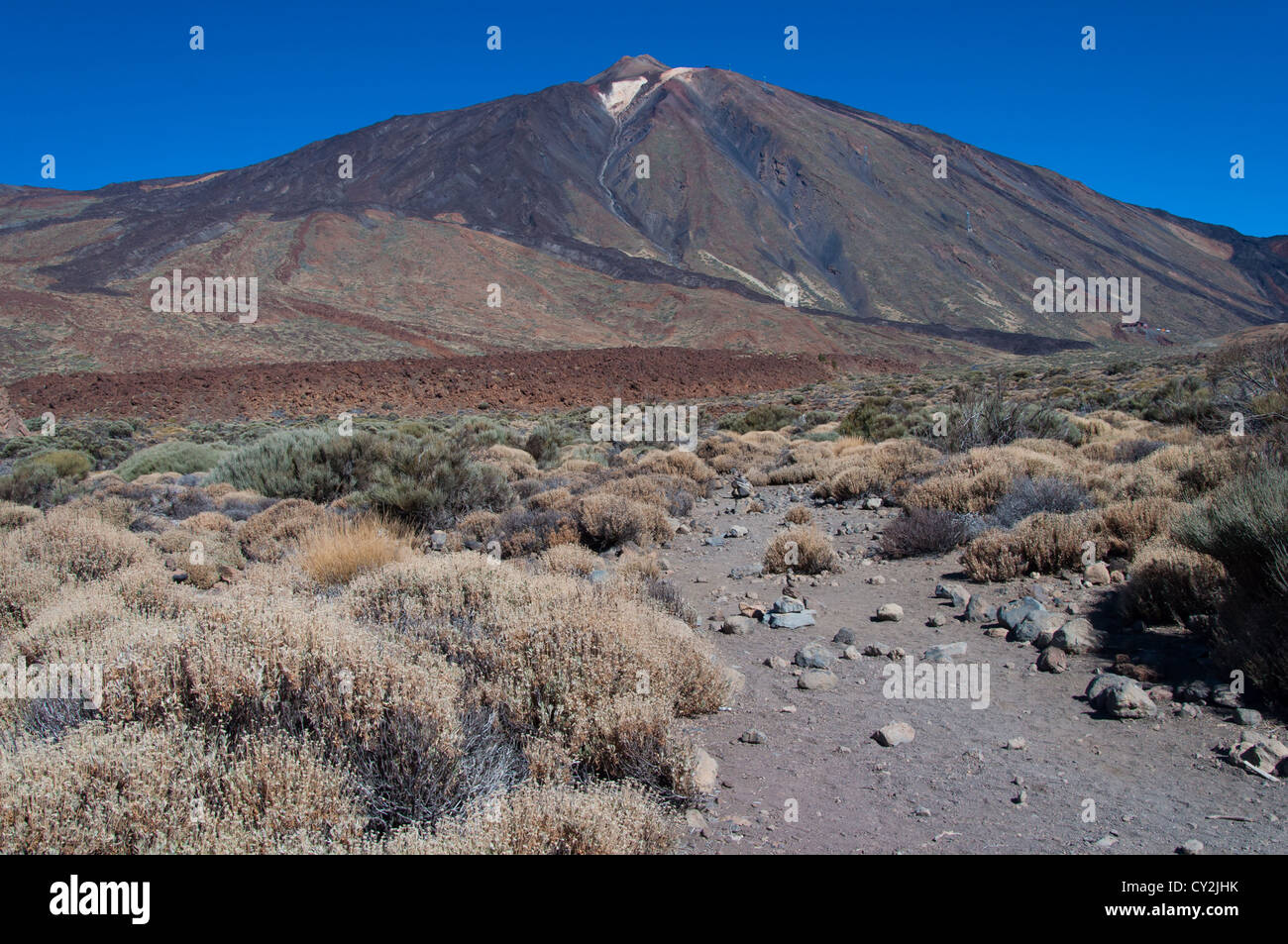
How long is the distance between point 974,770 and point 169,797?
10.1 ft

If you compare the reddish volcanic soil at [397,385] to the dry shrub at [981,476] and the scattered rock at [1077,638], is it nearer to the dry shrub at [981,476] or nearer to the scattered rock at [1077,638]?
the dry shrub at [981,476]

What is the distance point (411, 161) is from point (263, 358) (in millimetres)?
87627

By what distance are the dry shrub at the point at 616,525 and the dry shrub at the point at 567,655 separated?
2918 millimetres

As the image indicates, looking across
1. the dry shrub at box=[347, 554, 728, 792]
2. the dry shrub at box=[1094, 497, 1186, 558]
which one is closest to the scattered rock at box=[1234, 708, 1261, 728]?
the dry shrub at box=[347, 554, 728, 792]

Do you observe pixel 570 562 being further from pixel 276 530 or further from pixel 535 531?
pixel 276 530

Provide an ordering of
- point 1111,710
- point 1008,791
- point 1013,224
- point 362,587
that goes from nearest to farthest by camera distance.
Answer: point 1008,791, point 1111,710, point 362,587, point 1013,224

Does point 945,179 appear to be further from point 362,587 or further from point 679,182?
point 362,587

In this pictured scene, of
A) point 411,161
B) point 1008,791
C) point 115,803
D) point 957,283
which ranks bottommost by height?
point 1008,791

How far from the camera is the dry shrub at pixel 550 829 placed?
7.63 ft

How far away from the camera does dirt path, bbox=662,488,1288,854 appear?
2.76 metres

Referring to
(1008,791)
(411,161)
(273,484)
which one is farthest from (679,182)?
(1008,791)

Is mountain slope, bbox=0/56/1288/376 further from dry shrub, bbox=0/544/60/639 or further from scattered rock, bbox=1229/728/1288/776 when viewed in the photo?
scattered rock, bbox=1229/728/1288/776

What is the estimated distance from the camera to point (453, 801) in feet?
8.78
